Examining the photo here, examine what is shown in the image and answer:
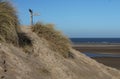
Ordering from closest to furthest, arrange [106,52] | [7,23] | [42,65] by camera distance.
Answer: [7,23], [42,65], [106,52]

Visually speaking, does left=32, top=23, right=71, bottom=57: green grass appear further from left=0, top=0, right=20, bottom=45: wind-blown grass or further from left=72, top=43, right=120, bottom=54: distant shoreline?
left=72, top=43, right=120, bottom=54: distant shoreline

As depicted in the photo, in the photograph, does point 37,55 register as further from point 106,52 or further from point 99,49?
point 99,49

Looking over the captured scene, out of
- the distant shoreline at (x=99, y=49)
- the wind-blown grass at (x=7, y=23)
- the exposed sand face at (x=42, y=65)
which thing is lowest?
the distant shoreline at (x=99, y=49)

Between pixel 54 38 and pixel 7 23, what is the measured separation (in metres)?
3.74

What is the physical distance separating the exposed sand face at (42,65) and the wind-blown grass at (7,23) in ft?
0.76

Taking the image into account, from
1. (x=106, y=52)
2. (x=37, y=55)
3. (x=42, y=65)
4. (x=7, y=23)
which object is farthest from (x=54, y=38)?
(x=106, y=52)

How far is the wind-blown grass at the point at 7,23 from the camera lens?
11172 mm

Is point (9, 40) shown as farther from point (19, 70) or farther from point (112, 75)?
point (112, 75)

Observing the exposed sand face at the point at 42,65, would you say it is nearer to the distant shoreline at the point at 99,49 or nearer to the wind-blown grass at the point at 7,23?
the wind-blown grass at the point at 7,23

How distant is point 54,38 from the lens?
1480 centimetres

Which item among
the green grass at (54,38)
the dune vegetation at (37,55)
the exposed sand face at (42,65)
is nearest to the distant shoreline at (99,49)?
the exposed sand face at (42,65)

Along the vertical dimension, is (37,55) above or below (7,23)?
below

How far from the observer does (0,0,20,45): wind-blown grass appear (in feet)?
36.7

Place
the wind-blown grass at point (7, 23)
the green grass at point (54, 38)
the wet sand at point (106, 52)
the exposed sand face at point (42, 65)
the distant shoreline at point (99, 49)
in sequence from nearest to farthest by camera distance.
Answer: the exposed sand face at point (42, 65) → the wind-blown grass at point (7, 23) → the green grass at point (54, 38) → the wet sand at point (106, 52) → the distant shoreline at point (99, 49)
